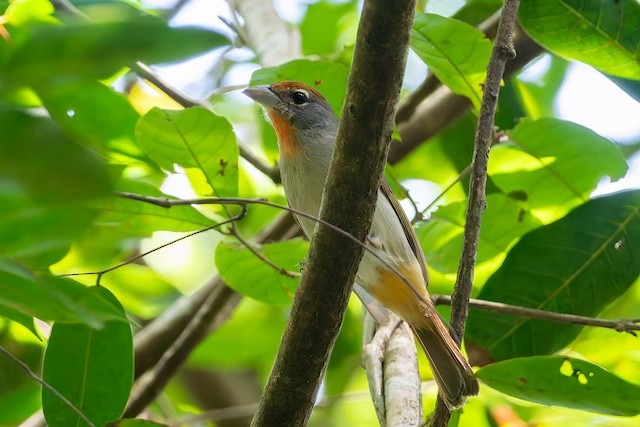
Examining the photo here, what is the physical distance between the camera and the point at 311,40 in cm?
502

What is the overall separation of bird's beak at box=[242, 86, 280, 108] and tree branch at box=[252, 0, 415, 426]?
1805mm

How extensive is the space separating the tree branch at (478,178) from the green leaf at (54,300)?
105 cm

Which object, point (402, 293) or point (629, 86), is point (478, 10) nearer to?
point (629, 86)

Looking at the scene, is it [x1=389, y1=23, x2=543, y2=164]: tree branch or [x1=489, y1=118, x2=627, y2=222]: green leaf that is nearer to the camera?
[x1=489, y1=118, x2=627, y2=222]: green leaf

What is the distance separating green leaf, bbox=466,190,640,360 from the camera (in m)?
2.88

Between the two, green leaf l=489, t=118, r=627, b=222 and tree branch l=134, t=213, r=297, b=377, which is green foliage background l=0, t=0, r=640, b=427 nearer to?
green leaf l=489, t=118, r=627, b=222

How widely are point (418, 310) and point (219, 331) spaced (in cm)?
154

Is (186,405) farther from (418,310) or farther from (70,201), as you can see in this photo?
(70,201)

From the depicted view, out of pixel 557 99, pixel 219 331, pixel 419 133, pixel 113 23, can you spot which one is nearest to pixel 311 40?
pixel 419 133

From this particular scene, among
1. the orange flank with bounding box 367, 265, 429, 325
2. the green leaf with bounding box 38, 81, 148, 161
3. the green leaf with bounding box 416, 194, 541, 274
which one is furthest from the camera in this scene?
the orange flank with bounding box 367, 265, 429, 325

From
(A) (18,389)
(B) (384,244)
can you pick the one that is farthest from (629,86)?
(A) (18,389)

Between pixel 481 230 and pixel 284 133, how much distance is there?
1.04 metres

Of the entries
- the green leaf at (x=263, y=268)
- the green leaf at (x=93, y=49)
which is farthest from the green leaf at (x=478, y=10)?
the green leaf at (x=93, y=49)

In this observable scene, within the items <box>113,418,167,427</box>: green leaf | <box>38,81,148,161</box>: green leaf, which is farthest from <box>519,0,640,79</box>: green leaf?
<box>113,418,167,427</box>: green leaf
